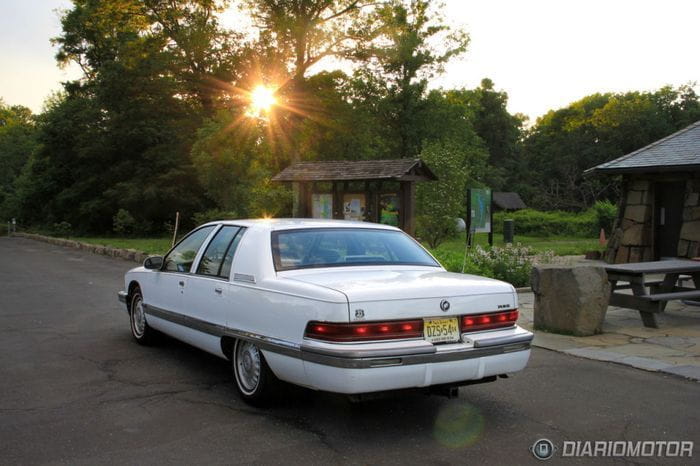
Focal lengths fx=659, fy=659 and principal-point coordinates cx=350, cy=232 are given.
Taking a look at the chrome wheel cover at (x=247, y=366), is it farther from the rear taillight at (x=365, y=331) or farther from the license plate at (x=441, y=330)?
the license plate at (x=441, y=330)

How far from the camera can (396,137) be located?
2015 inches

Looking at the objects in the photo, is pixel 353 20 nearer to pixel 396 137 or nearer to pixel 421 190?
pixel 396 137

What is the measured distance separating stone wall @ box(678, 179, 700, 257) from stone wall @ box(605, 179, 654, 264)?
1043 mm

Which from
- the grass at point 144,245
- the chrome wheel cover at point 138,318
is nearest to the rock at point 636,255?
the chrome wheel cover at point 138,318

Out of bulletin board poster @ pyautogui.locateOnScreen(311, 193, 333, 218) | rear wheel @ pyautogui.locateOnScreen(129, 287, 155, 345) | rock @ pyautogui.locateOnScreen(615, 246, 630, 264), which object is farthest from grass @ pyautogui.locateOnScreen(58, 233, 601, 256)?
rear wheel @ pyautogui.locateOnScreen(129, 287, 155, 345)

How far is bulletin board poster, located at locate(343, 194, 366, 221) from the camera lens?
64.4ft

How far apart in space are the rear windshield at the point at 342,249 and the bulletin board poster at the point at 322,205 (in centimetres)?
1394

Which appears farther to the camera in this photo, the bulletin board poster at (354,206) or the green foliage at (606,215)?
the green foliage at (606,215)

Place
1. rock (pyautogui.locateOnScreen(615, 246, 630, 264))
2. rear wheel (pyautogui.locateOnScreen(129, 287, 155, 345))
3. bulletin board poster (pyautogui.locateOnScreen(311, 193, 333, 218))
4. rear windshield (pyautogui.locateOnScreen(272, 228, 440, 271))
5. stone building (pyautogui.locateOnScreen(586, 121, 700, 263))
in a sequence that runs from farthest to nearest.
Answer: bulletin board poster (pyautogui.locateOnScreen(311, 193, 333, 218)), rock (pyautogui.locateOnScreen(615, 246, 630, 264)), stone building (pyautogui.locateOnScreen(586, 121, 700, 263)), rear wheel (pyautogui.locateOnScreen(129, 287, 155, 345)), rear windshield (pyautogui.locateOnScreen(272, 228, 440, 271))

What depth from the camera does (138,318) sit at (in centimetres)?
786

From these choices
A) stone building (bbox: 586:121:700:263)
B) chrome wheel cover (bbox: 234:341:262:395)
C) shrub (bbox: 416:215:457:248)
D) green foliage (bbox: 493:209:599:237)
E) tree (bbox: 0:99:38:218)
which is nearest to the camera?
chrome wheel cover (bbox: 234:341:262:395)

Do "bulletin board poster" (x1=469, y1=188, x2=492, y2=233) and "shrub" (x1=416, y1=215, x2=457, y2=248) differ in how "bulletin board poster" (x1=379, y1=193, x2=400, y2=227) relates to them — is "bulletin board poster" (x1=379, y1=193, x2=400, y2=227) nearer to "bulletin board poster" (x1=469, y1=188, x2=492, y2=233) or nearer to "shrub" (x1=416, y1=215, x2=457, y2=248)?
"shrub" (x1=416, y1=215, x2=457, y2=248)

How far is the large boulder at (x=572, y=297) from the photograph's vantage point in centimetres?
848

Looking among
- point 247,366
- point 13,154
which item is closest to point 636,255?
point 247,366
